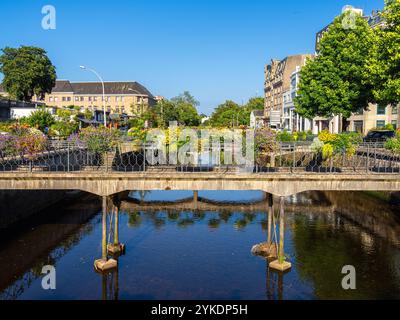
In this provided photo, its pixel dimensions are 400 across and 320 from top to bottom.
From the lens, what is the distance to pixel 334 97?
148 feet

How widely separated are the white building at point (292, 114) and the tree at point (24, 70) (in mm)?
55150

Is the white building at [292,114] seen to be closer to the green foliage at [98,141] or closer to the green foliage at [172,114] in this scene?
the green foliage at [172,114]

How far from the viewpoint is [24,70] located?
84.4 m

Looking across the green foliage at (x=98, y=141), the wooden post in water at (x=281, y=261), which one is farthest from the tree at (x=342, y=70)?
the green foliage at (x=98, y=141)

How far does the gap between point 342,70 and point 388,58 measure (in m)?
12.2

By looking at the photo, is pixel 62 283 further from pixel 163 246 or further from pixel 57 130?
pixel 57 130

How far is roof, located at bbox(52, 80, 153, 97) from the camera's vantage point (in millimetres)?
139750

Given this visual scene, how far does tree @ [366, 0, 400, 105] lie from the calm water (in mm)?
9698

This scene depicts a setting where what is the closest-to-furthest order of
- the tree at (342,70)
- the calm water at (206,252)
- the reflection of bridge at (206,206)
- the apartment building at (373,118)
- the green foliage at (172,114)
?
the calm water at (206,252), the reflection of bridge at (206,206), the tree at (342,70), the apartment building at (373,118), the green foliage at (172,114)

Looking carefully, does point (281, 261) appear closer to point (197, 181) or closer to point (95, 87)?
point (197, 181)

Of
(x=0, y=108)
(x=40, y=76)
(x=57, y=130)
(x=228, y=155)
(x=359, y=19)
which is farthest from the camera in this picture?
(x=40, y=76)

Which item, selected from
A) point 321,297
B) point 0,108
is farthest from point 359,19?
point 0,108

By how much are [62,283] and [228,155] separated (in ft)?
38.7

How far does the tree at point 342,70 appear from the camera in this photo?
43.1 meters
